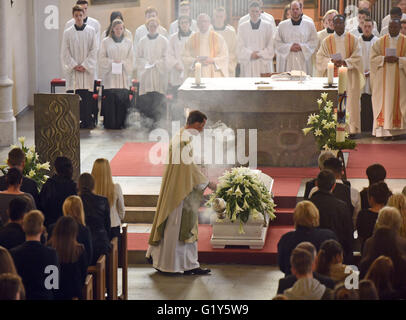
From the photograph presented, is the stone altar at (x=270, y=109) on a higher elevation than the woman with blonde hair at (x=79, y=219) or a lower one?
higher

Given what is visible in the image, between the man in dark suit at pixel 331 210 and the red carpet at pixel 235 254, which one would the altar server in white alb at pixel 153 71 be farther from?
the man in dark suit at pixel 331 210

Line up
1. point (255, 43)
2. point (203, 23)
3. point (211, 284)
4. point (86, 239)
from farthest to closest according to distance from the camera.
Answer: point (255, 43) < point (203, 23) < point (211, 284) < point (86, 239)

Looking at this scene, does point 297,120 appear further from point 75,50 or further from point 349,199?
point 75,50

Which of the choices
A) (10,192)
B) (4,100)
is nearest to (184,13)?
(4,100)

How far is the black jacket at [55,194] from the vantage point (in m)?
7.07

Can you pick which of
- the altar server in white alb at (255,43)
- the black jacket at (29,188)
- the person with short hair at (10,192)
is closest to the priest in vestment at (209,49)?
the altar server in white alb at (255,43)

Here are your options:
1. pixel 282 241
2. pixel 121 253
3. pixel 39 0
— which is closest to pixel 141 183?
pixel 121 253

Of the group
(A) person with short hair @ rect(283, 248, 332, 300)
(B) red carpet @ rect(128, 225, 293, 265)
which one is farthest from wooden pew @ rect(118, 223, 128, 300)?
(A) person with short hair @ rect(283, 248, 332, 300)

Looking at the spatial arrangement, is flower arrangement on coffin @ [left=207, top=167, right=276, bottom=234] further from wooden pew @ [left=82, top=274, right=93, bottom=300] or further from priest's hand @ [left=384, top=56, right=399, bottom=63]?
priest's hand @ [left=384, top=56, right=399, bottom=63]

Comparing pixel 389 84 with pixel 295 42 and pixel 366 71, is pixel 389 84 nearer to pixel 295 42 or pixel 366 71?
pixel 366 71

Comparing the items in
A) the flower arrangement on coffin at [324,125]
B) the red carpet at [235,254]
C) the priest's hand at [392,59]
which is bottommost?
the red carpet at [235,254]

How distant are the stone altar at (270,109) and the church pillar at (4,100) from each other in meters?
3.07

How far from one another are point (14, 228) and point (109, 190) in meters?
1.42

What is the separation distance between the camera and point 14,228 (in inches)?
233
